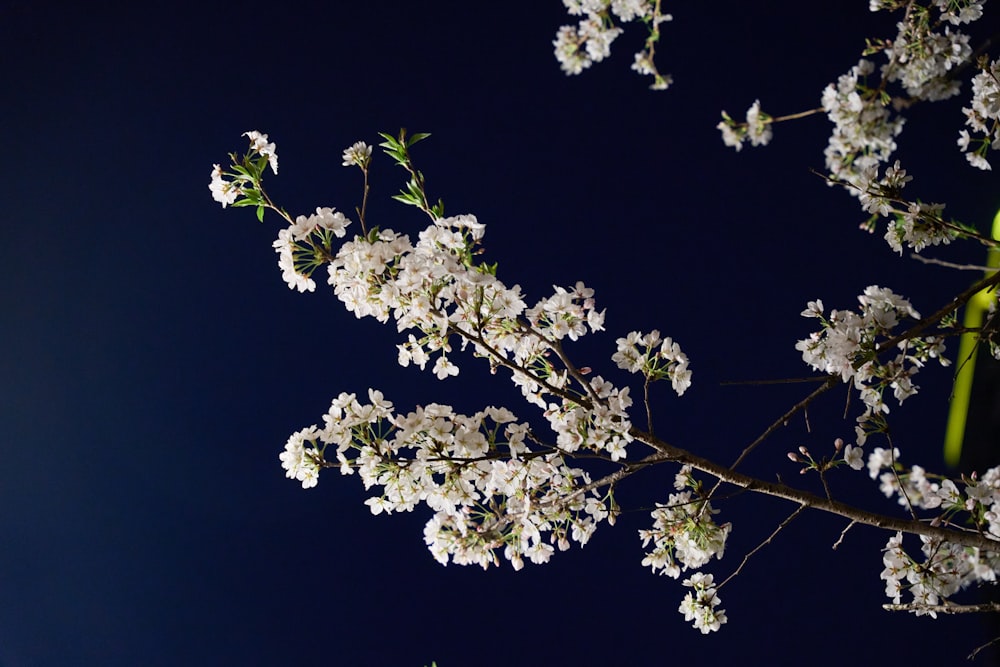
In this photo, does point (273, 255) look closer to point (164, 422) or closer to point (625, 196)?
point (164, 422)

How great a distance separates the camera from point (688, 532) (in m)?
1.23

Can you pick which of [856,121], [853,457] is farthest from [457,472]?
[856,121]

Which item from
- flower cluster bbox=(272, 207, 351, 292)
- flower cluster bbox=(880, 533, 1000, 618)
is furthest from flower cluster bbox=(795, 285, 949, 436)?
flower cluster bbox=(272, 207, 351, 292)

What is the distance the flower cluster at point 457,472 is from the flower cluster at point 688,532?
0.39 ft

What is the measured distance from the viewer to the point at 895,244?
1289 millimetres

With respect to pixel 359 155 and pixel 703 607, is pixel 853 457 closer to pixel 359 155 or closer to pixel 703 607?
pixel 703 607

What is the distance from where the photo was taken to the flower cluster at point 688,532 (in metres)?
1.22

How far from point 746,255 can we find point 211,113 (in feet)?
4.83

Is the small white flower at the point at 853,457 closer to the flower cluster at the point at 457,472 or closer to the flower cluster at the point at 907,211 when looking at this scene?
the flower cluster at the point at 907,211

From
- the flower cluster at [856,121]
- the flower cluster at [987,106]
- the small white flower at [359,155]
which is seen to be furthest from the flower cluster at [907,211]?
the small white flower at [359,155]

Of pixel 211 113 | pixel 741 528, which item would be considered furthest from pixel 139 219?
pixel 741 528

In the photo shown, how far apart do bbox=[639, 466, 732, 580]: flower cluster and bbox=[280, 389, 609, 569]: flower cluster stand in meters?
0.12

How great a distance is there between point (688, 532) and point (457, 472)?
0.35 meters

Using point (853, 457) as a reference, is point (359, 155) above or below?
above
